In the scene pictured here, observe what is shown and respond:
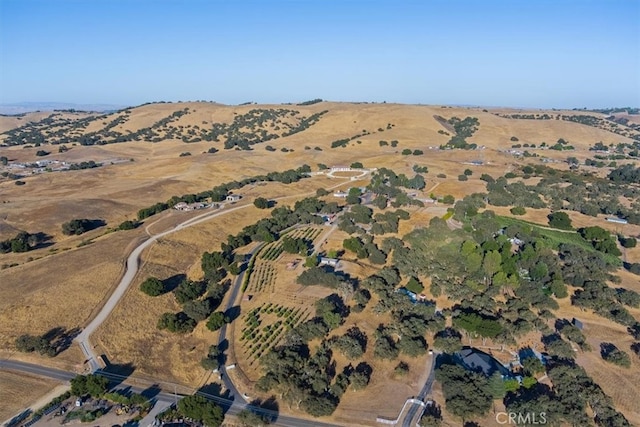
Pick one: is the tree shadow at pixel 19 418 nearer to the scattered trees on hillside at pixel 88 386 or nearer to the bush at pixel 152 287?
the scattered trees on hillside at pixel 88 386

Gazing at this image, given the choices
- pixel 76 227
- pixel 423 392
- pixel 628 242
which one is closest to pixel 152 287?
pixel 76 227

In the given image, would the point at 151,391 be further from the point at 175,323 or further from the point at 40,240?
the point at 40,240

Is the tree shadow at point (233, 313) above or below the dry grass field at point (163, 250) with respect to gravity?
below

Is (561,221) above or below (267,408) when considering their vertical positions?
above

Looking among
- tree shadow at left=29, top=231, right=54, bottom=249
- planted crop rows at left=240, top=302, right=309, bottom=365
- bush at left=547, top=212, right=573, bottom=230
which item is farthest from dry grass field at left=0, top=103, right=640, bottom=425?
bush at left=547, top=212, right=573, bottom=230

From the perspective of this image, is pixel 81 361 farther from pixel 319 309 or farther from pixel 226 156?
pixel 226 156

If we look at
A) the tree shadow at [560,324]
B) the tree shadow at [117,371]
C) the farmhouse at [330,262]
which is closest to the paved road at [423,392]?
the tree shadow at [560,324]

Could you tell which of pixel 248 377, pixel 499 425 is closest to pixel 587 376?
pixel 499 425
